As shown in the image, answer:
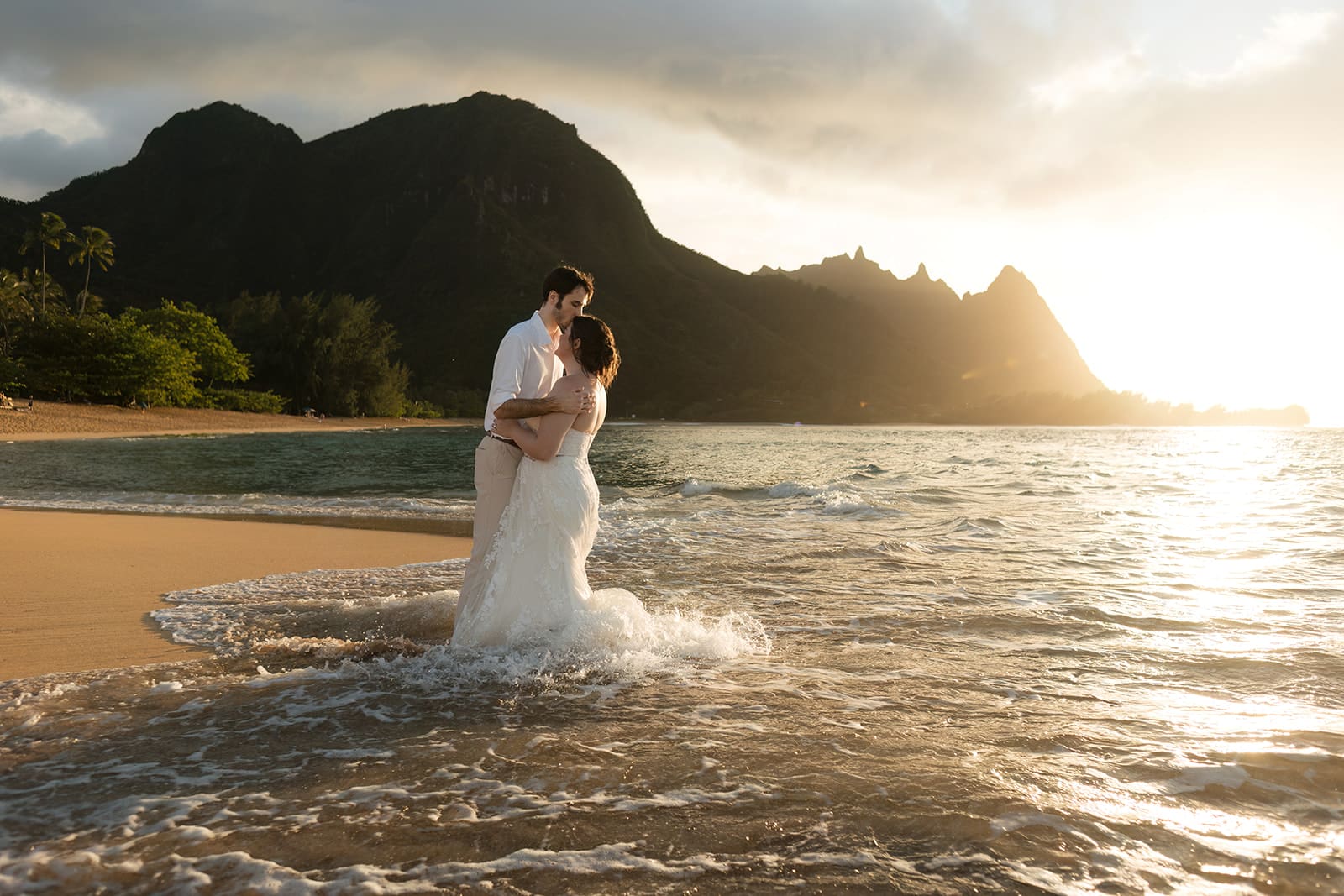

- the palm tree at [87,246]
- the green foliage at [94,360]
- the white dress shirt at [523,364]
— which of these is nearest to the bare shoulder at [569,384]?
the white dress shirt at [523,364]

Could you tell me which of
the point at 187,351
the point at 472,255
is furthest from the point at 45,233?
the point at 472,255

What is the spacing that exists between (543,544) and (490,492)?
0.55 m

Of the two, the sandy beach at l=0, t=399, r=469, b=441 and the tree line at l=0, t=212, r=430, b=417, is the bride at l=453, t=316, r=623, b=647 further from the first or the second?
the tree line at l=0, t=212, r=430, b=417

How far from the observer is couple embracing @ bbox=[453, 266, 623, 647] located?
5.52 m

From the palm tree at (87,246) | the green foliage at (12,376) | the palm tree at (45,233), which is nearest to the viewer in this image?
the green foliage at (12,376)

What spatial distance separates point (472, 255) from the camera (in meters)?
132

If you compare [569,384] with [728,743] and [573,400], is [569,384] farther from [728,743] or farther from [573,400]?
[728,743]

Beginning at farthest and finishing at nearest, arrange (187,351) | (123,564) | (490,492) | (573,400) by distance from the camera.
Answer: (187,351) < (123,564) < (490,492) < (573,400)

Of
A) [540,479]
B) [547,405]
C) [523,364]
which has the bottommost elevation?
[540,479]

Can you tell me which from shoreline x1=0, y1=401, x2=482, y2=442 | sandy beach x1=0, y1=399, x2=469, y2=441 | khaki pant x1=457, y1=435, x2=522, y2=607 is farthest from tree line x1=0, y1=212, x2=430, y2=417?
khaki pant x1=457, y1=435, x2=522, y2=607

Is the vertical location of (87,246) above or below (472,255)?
below

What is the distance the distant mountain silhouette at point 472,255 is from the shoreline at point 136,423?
3772 cm

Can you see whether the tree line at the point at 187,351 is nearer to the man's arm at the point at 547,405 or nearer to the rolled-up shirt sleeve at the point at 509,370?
the rolled-up shirt sleeve at the point at 509,370

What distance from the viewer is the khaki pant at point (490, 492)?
5.88 metres
